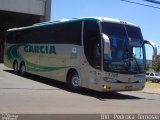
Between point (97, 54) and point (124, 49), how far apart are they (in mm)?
1237

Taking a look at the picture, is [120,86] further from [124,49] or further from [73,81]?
[73,81]

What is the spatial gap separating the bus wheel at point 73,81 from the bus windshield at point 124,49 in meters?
2.34

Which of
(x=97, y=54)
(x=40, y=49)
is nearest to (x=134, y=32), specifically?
(x=97, y=54)

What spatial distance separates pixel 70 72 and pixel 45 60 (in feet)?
9.77

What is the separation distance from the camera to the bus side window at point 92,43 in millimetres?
17766

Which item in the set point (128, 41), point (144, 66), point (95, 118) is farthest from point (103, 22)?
point (95, 118)

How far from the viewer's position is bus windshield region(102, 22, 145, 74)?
1766cm

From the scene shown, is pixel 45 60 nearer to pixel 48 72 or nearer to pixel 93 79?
pixel 48 72

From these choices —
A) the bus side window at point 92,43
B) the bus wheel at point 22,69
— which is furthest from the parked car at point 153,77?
the bus side window at point 92,43

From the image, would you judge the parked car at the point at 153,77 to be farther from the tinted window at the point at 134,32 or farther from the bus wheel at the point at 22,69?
the tinted window at the point at 134,32

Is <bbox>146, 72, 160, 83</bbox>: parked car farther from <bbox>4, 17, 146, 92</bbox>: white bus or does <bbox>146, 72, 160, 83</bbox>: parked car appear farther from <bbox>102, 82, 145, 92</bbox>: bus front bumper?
<bbox>102, 82, 145, 92</bbox>: bus front bumper

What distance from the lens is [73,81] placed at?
1967cm

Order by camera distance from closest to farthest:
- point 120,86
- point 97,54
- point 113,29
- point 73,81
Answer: point 97,54, point 120,86, point 113,29, point 73,81

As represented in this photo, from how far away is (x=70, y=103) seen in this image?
14.9m
